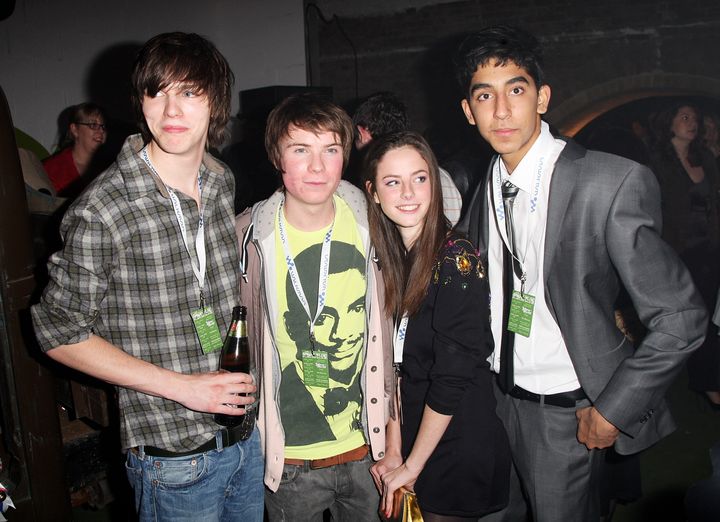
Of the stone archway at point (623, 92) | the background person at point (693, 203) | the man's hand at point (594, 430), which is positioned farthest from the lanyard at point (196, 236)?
the stone archway at point (623, 92)

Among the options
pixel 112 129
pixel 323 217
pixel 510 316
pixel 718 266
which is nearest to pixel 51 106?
pixel 112 129

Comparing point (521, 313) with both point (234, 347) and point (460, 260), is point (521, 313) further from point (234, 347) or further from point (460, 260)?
point (234, 347)

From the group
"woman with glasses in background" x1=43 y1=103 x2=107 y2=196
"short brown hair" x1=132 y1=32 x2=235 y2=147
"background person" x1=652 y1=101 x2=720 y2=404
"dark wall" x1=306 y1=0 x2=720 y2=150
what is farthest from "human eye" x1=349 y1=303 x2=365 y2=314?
"dark wall" x1=306 y1=0 x2=720 y2=150

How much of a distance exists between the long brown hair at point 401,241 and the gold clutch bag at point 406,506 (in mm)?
621

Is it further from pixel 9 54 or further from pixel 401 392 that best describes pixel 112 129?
pixel 401 392

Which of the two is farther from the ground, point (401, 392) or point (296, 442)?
point (401, 392)

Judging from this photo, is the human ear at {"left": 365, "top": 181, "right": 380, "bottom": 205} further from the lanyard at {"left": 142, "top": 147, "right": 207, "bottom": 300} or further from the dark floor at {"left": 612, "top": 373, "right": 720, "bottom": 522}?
the dark floor at {"left": 612, "top": 373, "right": 720, "bottom": 522}

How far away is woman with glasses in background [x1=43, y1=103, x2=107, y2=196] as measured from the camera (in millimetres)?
4551

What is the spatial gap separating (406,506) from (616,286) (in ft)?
3.50

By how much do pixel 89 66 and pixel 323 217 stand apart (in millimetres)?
5597

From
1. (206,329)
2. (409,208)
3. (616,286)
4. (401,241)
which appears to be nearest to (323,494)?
(206,329)

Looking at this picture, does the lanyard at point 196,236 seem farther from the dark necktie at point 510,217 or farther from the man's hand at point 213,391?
the dark necktie at point 510,217

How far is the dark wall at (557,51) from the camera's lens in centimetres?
655

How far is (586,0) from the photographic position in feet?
21.9
